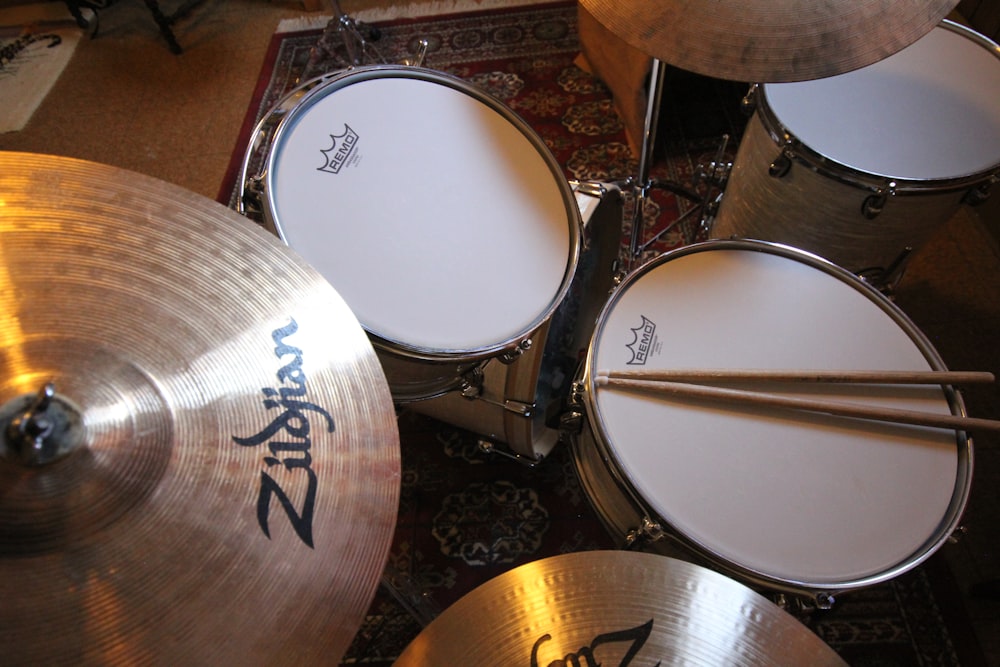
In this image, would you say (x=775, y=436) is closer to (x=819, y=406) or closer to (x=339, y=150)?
(x=819, y=406)

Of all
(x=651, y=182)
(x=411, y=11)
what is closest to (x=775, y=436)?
(x=651, y=182)

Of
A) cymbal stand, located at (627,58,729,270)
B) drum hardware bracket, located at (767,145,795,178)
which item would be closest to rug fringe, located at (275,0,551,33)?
cymbal stand, located at (627,58,729,270)

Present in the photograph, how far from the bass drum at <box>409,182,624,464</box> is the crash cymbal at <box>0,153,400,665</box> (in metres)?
0.42

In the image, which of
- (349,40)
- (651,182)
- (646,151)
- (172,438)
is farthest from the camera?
(349,40)

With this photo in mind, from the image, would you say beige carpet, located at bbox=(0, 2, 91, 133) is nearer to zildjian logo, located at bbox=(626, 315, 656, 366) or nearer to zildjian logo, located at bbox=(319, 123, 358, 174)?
zildjian logo, located at bbox=(319, 123, 358, 174)

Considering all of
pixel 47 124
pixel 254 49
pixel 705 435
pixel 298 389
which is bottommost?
pixel 47 124

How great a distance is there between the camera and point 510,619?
66cm

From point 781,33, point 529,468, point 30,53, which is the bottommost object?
point 529,468

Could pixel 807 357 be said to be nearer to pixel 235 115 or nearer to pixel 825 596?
pixel 825 596

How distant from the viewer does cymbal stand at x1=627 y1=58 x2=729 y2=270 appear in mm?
1207

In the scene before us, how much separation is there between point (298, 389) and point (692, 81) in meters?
1.71

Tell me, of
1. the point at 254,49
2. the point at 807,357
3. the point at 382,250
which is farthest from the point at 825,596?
the point at 254,49

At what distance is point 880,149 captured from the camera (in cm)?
107

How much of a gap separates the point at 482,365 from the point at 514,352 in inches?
4.7
